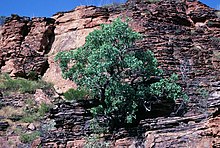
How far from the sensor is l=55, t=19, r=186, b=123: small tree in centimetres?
1877

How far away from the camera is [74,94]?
2438 cm

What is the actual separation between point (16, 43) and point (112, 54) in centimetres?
1392

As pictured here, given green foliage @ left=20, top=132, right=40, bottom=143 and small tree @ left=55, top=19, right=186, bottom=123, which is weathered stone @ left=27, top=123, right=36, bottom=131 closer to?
green foliage @ left=20, top=132, right=40, bottom=143

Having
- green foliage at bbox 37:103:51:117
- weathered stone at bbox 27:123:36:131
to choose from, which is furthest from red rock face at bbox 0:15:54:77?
weathered stone at bbox 27:123:36:131

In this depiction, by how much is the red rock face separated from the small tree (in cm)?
957

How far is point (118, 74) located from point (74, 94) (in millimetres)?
5673

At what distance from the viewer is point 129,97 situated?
62.0 feet

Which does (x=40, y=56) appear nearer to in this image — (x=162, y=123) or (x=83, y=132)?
(x=83, y=132)

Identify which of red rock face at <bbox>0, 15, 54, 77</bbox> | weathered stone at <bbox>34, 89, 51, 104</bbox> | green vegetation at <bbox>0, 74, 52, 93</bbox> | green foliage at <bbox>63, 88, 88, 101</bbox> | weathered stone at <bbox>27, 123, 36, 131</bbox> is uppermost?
red rock face at <bbox>0, 15, 54, 77</bbox>

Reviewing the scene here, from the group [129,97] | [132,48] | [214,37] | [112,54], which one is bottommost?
[129,97]

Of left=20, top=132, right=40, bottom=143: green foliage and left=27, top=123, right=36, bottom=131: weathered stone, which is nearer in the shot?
left=20, top=132, right=40, bottom=143: green foliage

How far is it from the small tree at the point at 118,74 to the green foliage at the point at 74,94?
3.54 metres

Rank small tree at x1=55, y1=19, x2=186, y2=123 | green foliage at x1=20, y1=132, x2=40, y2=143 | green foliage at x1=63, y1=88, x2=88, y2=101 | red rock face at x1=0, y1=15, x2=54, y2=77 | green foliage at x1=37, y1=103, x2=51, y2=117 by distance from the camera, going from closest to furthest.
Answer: small tree at x1=55, y1=19, x2=186, y2=123, green foliage at x1=20, y1=132, x2=40, y2=143, green foliage at x1=37, y1=103, x2=51, y2=117, green foliage at x1=63, y1=88, x2=88, y2=101, red rock face at x1=0, y1=15, x2=54, y2=77

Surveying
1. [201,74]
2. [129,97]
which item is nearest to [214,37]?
[201,74]
